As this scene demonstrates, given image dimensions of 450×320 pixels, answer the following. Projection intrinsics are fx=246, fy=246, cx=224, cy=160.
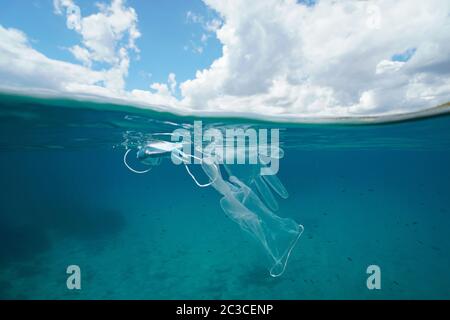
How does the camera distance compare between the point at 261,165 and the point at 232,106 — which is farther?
the point at 232,106

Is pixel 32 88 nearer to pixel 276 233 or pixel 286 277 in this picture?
pixel 276 233

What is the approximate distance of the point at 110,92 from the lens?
7867mm

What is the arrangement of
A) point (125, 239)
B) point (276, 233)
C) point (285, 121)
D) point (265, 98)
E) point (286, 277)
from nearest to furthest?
1. point (276, 233)
2. point (265, 98)
3. point (286, 277)
4. point (285, 121)
5. point (125, 239)

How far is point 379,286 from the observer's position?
1000cm

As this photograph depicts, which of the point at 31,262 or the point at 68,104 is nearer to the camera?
the point at 68,104

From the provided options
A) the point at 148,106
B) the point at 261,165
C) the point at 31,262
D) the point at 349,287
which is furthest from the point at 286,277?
the point at 31,262

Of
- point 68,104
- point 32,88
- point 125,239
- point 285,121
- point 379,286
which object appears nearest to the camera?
point 32,88

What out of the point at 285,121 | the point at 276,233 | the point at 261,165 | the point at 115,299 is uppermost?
the point at 285,121

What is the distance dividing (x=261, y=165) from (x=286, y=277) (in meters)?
5.89

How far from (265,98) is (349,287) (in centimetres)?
835

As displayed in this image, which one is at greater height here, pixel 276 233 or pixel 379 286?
pixel 276 233

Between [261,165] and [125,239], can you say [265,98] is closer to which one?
[261,165]

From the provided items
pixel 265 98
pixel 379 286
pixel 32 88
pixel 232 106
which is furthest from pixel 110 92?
pixel 379 286

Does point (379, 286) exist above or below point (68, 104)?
below
